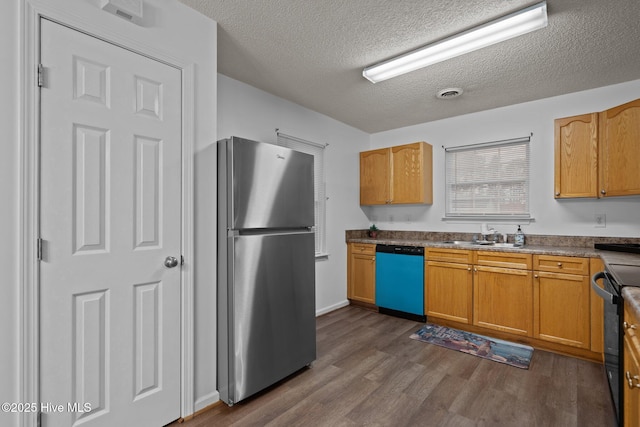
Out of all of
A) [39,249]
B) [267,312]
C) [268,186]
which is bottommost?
[267,312]

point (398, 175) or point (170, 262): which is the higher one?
point (398, 175)

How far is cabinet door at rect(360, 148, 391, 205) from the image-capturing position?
14.0ft

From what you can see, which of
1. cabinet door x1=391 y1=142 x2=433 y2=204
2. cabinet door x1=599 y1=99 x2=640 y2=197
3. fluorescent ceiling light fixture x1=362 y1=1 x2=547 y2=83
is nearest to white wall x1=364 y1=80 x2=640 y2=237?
cabinet door x1=391 y1=142 x2=433 y2=204

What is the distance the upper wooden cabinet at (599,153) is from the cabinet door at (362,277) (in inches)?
87.4

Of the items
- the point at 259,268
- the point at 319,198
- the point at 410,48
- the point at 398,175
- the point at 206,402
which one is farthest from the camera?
the point at 398,175

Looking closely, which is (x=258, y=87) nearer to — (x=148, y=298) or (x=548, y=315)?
(x=148, y=298)

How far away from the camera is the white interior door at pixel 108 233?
4.78 feet

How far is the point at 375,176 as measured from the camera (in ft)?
14.5

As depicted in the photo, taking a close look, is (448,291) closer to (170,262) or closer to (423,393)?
(423,393)

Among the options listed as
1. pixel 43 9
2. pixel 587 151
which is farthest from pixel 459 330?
pixel 43 9

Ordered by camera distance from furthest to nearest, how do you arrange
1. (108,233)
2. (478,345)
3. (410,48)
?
(478,345) < (410,48) < (108,233)

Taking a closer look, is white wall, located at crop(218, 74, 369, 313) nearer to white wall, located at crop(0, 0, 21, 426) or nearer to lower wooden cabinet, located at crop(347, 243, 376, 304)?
lower wooden cabinet, located at crop(347, 243, 376, 304)

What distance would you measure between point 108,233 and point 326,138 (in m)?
2.92

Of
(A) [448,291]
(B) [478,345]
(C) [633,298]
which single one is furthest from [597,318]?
(C) [633,298]
